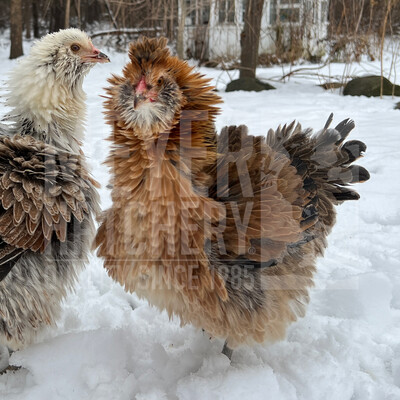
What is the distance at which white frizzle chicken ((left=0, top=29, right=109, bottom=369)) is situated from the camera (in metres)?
2.02

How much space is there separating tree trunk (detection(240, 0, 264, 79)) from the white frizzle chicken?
303 inches

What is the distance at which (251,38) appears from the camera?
391 inches

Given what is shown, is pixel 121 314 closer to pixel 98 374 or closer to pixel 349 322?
pixel 98 374

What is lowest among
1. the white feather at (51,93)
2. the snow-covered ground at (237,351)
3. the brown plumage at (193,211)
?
the snow-covered ground at (237,351)

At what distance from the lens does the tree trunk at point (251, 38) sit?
945cm

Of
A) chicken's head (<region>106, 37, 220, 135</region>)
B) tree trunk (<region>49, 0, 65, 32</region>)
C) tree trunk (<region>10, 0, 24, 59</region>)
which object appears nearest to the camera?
chicken's head (<region>106, 37, 220, 135</region>)

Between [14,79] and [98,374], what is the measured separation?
6.00 feet

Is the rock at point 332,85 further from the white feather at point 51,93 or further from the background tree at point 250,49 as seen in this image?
the white feather at point 51,93

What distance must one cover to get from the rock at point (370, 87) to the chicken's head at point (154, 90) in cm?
760

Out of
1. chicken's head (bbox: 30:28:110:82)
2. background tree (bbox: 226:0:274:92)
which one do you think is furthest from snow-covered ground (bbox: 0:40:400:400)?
A: background tree (bbox: 226:0:274:92)

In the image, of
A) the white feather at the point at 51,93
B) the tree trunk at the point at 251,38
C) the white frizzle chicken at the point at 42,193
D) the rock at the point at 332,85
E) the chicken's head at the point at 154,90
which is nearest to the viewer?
the chicken's head at the point at 154,90

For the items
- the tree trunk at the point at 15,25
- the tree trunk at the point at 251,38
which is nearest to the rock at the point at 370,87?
the tree trunk at the point at 251,38

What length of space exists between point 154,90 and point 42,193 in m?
0.79

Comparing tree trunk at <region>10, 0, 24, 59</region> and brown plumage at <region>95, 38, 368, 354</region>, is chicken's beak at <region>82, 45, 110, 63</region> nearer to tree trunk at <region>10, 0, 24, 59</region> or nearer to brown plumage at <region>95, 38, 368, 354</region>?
brown plumage at <region>95, 38, 368, 354</region>
